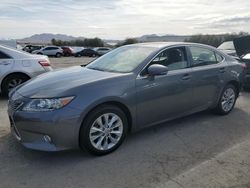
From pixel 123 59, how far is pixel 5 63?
3668mm

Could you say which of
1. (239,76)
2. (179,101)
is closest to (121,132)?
(179,101)

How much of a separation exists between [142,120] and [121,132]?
0.42m

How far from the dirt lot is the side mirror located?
3.35ft

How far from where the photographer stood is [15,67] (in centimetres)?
761

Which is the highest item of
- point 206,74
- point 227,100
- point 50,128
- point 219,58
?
point 219,58

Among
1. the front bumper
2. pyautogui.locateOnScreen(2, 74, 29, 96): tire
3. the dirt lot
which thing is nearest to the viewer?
the dirt lot

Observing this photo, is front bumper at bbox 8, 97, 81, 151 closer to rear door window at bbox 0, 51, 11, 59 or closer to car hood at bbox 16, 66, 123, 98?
car hood at bbox 16, 66, 123, 98

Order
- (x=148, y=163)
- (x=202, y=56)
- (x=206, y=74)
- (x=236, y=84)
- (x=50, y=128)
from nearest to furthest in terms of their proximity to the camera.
→ (x=50, y=128) < (x=148, y=163) < (x=206, y=74) < (x=202, y=56) < (x=236, y=84)

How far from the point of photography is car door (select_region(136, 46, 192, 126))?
4613 mm

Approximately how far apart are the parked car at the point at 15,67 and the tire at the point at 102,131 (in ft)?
13.5

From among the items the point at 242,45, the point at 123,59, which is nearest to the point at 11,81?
the point at 123,59

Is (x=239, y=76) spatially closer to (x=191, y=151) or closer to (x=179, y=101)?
(x=179, y=101)

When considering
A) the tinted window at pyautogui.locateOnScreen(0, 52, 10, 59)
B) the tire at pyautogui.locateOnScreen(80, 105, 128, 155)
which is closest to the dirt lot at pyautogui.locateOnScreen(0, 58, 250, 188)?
the tire at pyautogui.locateOnScreen(80, 105, 128, 155)

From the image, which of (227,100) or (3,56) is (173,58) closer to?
(227,100)
